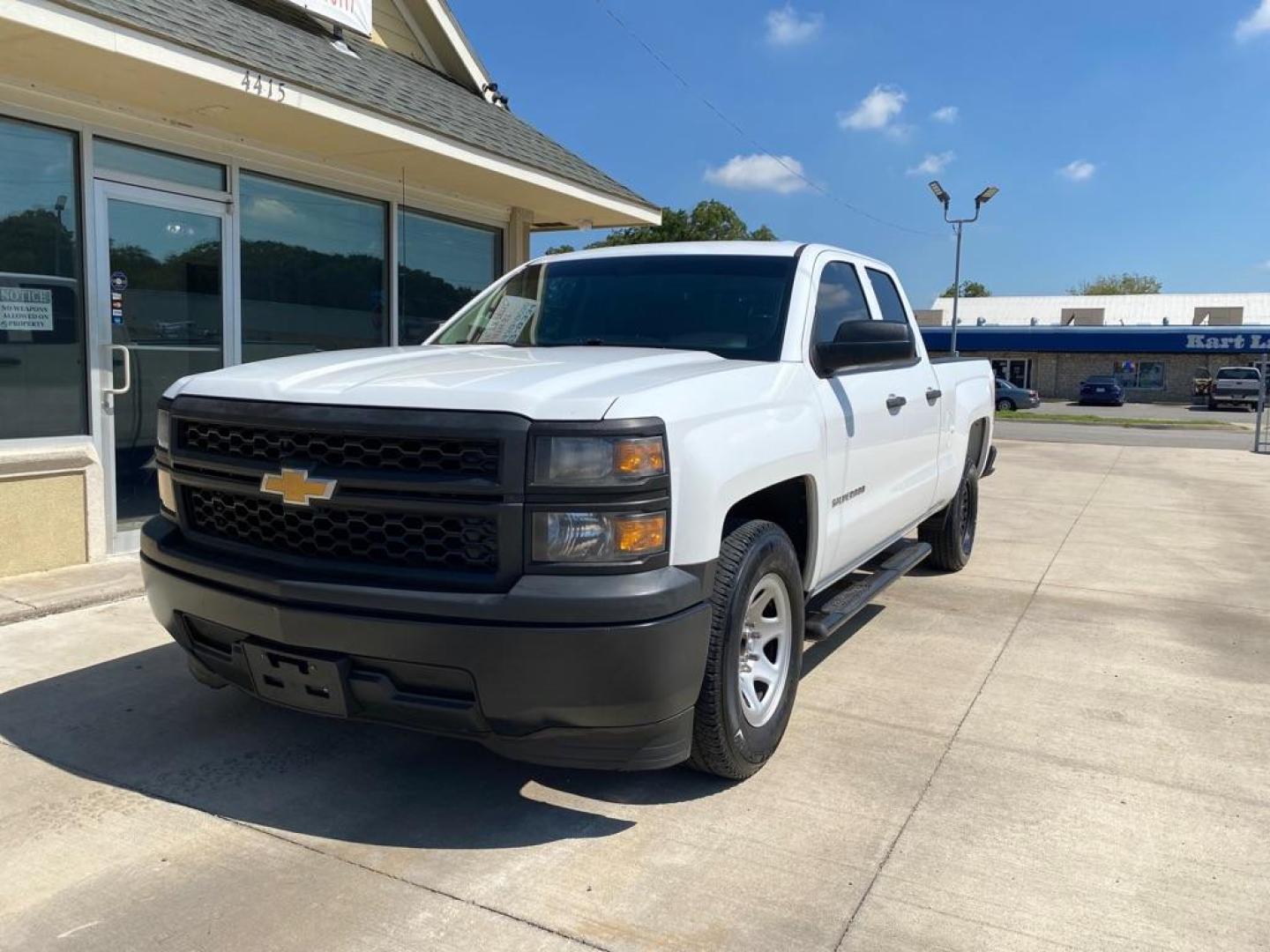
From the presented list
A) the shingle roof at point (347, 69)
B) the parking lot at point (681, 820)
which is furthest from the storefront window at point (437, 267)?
the parking lot at point (681, 820)

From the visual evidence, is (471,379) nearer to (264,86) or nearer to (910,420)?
(910,420)

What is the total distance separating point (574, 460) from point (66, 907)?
1894 mm

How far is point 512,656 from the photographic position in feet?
8.97

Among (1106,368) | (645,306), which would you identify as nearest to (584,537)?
(645,306)

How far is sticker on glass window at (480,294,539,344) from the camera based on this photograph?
4.65m

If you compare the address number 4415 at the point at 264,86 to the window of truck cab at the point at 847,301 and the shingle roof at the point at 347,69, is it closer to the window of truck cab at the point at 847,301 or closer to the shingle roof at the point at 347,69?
the shingle roof at the point at 347,69

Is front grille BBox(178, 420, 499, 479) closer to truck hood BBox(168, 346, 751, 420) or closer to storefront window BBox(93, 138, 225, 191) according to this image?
truck hood BBox(168, 346, 751, 420)

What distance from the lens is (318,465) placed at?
3.02 meters

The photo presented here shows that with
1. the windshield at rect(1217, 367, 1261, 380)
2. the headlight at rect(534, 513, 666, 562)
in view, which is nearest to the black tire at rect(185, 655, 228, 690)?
the headlight at rect(534, 513, 666, 562)

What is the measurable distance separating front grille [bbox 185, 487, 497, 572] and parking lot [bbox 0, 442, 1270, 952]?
36.9 inches

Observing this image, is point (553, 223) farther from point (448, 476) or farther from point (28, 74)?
point (448, 476)

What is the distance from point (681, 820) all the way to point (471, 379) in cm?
161

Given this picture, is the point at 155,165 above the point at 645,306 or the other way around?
above

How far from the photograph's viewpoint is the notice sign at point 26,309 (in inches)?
241
